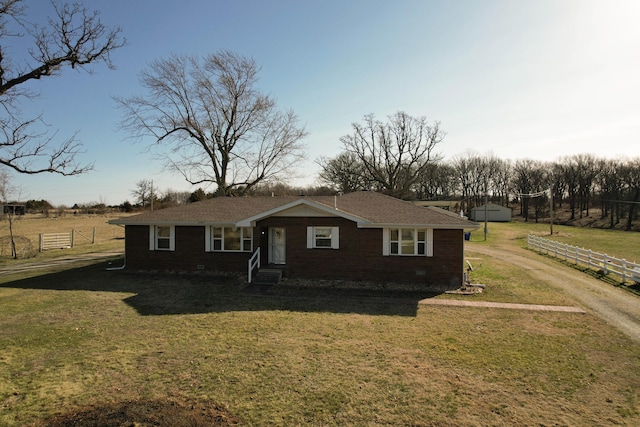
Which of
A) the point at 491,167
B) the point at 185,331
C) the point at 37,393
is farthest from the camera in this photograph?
the point at 491,167

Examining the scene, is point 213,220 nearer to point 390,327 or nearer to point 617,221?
point 390,327

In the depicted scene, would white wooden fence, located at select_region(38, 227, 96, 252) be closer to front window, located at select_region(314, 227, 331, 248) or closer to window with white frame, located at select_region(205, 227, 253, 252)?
window with white frame, located at select_region(205, 227, 253, 252)

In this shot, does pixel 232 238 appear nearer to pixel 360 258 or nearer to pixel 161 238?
pixel 161 238

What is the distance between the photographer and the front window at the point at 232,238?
19031mm

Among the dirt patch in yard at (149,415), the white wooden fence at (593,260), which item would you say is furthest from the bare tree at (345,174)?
the dirt patch in yard at (149,415)

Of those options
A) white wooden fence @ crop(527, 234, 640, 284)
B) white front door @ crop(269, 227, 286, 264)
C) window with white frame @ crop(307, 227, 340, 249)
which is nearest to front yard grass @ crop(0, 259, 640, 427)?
window with white frame @ crop(307, 227, 340, 249)

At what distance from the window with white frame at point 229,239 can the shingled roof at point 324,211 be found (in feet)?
2.18

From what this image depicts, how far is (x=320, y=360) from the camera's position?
856 centimetres

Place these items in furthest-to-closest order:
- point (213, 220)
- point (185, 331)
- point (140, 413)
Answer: point (213, 220), point (185, 331), point (140, 413)

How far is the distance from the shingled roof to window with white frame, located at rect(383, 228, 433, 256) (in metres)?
0.63

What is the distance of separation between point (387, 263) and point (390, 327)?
20.0 ft

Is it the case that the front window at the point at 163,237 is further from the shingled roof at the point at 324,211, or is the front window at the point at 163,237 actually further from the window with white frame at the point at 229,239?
the window with white frame at the point at 229,239

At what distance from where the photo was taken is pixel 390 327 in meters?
11.1

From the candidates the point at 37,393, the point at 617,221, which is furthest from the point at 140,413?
the point at 617,221
